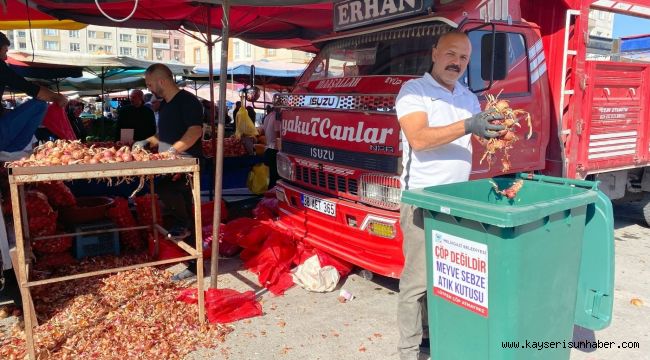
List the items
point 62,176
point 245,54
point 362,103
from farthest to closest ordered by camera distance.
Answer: point 245,54
point 362,103
point 62,176

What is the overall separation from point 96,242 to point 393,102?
3.50 meters

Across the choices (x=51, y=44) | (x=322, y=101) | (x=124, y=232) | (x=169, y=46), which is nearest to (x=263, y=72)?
(x=124, y=232)

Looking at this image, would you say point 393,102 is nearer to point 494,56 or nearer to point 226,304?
point 494,56

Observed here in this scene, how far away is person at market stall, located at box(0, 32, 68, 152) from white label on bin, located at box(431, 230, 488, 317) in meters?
3.66

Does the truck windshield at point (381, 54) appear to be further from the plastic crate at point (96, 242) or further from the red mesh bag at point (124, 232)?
the plastic crate at point (96, 242)

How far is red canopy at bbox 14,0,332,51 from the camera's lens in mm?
5367

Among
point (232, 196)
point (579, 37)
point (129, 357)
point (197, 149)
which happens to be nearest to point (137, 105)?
point (232, 196)

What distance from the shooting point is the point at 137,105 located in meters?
8.90

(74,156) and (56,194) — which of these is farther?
(56,194)

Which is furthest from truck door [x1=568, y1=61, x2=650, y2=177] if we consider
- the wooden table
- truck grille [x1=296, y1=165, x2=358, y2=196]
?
the wooden table

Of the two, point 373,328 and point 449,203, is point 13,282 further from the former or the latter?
point 449,203

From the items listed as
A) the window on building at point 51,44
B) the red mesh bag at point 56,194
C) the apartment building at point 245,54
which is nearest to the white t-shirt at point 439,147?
the red mesh bag at point 56,194

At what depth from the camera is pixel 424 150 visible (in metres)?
2.72

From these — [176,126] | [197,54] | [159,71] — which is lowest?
[176,126]
